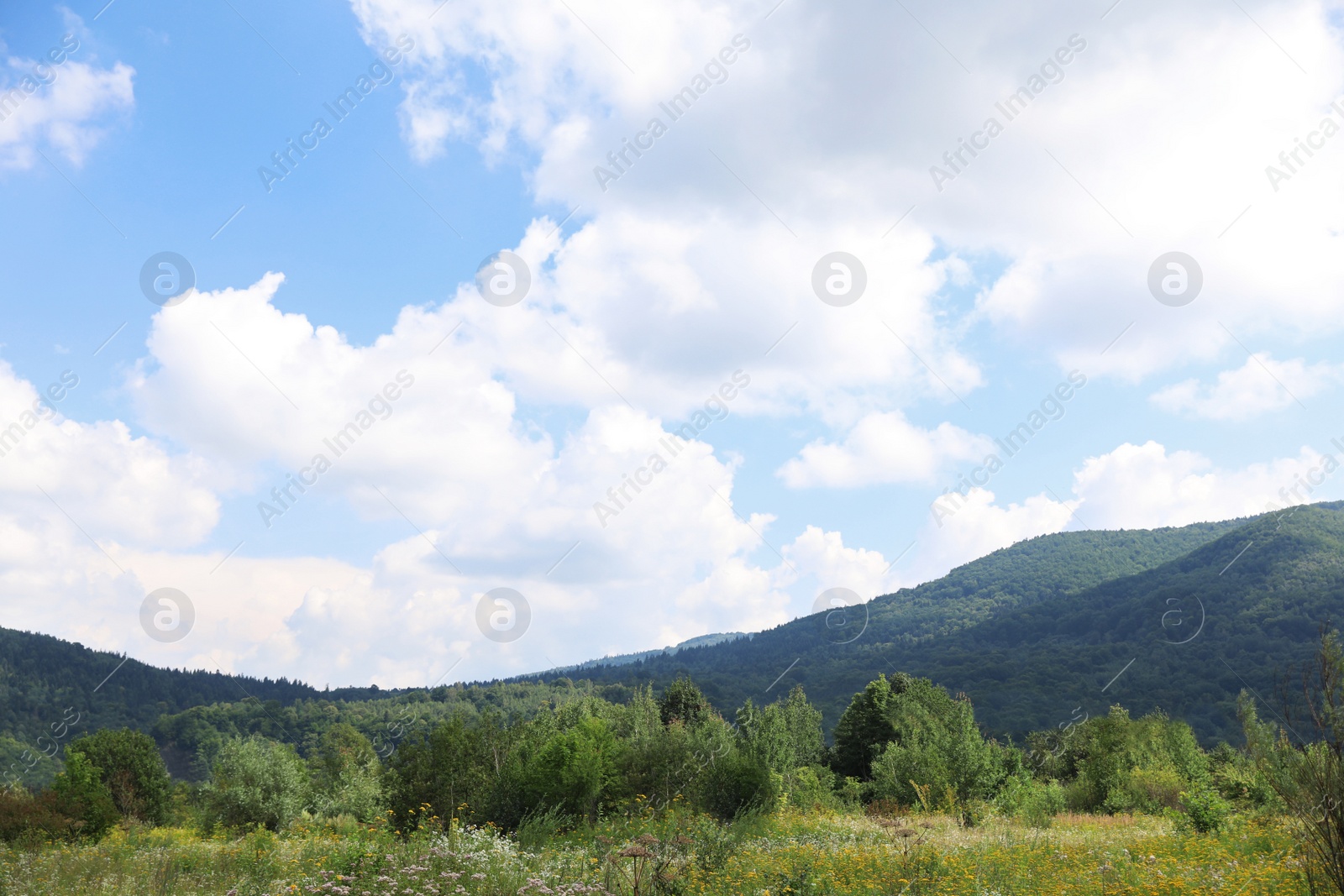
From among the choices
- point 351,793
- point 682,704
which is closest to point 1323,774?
point 351,793

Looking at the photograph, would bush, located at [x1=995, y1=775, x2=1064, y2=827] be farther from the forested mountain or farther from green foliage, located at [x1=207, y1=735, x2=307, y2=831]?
the forested mountain

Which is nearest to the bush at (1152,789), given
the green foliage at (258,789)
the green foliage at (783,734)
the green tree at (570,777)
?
the green foliage at (783,734)

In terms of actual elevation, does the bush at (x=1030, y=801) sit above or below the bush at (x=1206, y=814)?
below

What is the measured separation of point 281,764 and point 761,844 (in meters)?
33.0

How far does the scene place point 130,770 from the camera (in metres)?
45.7

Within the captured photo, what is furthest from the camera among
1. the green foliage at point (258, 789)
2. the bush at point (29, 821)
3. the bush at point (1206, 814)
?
the green foliage at point (258, 789)

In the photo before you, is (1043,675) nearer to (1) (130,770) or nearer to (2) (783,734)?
(2) (783,734)

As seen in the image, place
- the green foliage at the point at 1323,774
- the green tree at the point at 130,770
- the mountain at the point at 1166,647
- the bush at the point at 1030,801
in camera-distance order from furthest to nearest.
→ the mountain at the point at 1166,647
the green tree at the point at 130,770
the bush at the point at 1030,801
the green foliage at the point at 1323,774

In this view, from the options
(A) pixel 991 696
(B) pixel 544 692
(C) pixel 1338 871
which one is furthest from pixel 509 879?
(B) pixel 544 692

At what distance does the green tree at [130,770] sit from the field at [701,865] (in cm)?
3322

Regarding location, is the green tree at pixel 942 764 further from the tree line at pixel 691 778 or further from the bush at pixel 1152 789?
the bush at pixel 1152 789

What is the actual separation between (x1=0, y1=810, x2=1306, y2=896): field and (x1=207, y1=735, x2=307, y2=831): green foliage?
2170 cm

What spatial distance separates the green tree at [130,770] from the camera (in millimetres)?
43344

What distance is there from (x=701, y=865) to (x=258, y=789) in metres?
34.7
